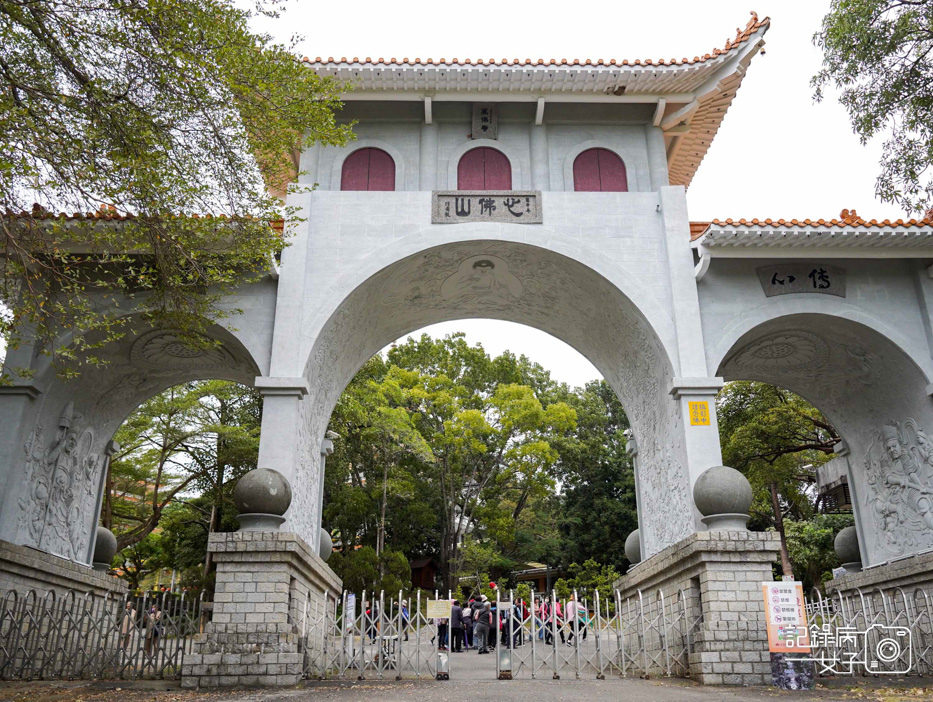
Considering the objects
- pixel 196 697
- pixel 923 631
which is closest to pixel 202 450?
pixel 196 697

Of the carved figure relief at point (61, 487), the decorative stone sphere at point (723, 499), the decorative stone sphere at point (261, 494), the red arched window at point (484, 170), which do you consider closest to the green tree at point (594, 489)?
the red arched window at point (484, 170)

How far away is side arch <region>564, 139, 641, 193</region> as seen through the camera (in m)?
12.4

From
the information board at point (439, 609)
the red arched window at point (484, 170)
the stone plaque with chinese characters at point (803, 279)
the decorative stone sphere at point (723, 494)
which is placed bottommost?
the information board at point (439, 609)

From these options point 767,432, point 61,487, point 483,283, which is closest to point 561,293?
point 483,283

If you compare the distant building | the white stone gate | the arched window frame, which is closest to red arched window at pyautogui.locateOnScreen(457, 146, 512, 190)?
the white stone gate

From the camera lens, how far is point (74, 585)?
1159 cm

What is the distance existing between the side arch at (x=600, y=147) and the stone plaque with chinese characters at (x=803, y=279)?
2.47 m

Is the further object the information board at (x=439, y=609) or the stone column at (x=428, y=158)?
the stone column at (x=428, y=158)

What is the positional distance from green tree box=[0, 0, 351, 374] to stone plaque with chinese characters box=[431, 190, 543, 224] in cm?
297

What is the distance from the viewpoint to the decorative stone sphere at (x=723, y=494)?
9.59 meters

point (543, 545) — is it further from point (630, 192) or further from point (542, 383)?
point (630, 192)

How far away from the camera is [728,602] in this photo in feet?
30.3

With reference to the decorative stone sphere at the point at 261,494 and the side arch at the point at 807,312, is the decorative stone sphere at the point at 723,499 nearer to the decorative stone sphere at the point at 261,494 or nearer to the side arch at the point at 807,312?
the side arch at the point at 807,312

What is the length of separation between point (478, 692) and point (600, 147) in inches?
338
